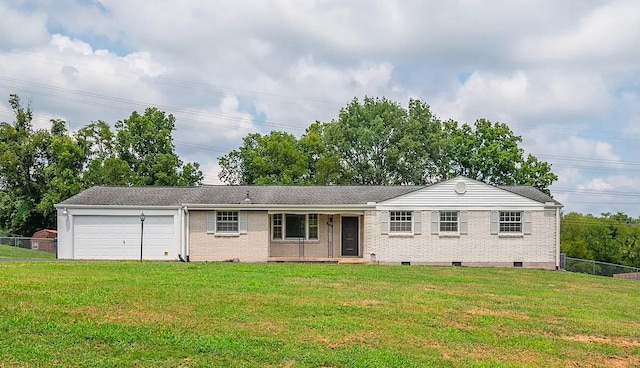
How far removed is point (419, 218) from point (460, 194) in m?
2.03

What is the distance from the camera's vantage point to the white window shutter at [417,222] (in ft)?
83.4

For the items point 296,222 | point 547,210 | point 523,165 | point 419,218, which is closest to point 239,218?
point 296,222

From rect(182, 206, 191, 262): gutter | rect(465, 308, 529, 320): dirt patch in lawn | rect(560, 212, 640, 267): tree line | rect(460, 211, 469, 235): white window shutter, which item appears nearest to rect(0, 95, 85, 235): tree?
rect(182, 206, 191, 262): gutter

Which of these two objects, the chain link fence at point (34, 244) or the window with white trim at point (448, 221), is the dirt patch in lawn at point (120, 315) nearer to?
the window with white trim at point (448, 221)

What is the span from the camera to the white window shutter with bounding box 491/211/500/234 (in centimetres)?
2528

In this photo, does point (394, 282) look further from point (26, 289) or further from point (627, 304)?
point (26, 289)

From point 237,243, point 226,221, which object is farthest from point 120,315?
point 226,221

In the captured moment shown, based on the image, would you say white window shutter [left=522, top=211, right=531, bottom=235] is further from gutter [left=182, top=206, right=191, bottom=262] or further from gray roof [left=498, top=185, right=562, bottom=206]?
gutter [left=182, top=206, right=191, bottom=262]

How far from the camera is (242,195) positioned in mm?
A: 26859

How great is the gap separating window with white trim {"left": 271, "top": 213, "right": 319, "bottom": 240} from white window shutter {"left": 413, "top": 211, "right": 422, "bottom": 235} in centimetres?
439

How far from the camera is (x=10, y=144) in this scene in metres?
44.8

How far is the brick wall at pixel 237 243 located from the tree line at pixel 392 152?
17861 mm

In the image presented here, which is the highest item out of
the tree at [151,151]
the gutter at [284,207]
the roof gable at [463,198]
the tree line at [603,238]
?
the tree at [151,151]

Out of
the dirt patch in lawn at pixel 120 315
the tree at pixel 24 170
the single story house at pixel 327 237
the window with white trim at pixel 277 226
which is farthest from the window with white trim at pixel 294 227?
the tree at pixel 24 170
